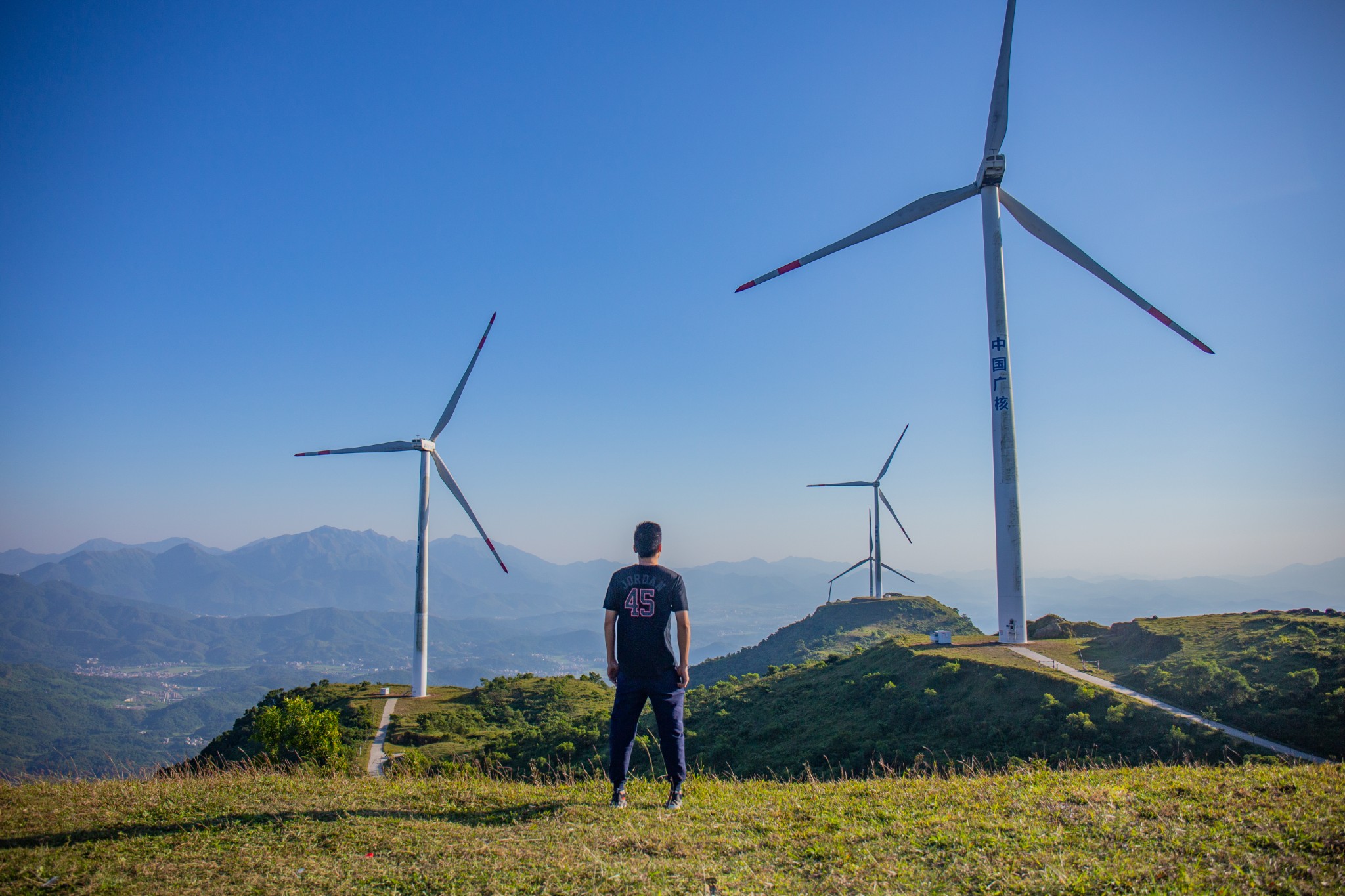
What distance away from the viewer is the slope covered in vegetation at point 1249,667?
61.2 feet

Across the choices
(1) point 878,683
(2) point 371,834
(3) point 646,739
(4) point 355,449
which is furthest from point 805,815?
(4) point 355,449

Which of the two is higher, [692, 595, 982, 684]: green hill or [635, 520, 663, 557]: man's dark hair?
[635, 520, 663, 557]: man's dark hair

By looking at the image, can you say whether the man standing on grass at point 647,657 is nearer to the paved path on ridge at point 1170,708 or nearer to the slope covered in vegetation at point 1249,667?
the paved path on ridge at point 1170,708

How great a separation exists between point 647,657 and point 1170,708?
21.2 metres

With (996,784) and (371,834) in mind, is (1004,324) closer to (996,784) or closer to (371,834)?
(996,784)

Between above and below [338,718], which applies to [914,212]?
above

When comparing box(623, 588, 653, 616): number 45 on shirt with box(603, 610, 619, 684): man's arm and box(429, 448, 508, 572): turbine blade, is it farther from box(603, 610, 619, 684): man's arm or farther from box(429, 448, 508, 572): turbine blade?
box(429, 448, 508, 572): turbine blade

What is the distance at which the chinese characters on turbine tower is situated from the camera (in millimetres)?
29109

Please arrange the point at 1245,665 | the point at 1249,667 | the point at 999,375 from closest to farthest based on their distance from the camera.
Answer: the point at 1249,667
the point at 1245,665
the point at 999,375

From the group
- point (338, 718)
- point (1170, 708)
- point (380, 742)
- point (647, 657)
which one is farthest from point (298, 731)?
point (1170, 708)

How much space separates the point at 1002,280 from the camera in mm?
29500

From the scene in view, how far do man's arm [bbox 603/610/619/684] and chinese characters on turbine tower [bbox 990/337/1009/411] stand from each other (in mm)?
25340

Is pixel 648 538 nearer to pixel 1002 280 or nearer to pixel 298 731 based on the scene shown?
pixel 298 731

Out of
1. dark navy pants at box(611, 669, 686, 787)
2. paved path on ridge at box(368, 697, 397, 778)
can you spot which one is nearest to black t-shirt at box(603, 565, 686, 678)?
dark navy pants at box(611, 669, 686, 787)
